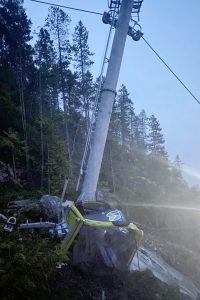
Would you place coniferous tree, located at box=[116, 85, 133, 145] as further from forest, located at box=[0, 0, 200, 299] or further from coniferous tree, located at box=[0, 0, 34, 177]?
coniferous tree, located at box=[0, 0, 34, 177]

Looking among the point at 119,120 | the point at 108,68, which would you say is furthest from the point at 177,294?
the point at 119,120

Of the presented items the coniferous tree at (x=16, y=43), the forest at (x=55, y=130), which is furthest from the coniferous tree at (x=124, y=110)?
the coniferous tree at (x=16, y=43)

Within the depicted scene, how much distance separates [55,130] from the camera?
32.9 m

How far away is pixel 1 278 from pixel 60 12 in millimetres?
45357

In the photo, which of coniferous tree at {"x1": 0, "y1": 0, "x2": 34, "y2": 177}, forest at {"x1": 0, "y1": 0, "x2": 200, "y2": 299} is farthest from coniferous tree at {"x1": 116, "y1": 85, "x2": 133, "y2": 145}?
coniferous tree at {"x1": 0, "y1": 0, "x2": 34, "y2": 177}

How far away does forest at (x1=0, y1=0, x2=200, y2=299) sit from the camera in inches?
1108

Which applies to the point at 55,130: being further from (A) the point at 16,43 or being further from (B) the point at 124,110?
(B) the point at 124,110

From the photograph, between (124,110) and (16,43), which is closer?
(16,43)

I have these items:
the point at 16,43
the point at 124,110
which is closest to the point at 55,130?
the point at 16,43

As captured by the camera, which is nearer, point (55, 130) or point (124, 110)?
point (55, 130)

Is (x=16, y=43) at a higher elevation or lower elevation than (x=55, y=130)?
higher

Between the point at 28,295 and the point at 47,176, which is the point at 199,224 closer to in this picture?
the point at 47,176

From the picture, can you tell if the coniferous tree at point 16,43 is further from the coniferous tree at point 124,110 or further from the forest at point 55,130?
the coniferous tree at point 124,110

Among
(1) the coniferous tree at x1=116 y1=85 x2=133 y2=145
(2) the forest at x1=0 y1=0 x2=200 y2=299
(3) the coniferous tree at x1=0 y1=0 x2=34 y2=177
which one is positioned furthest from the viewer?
(1) the coniferous tree at x1=116 y1=85 x2=133 y2=145
